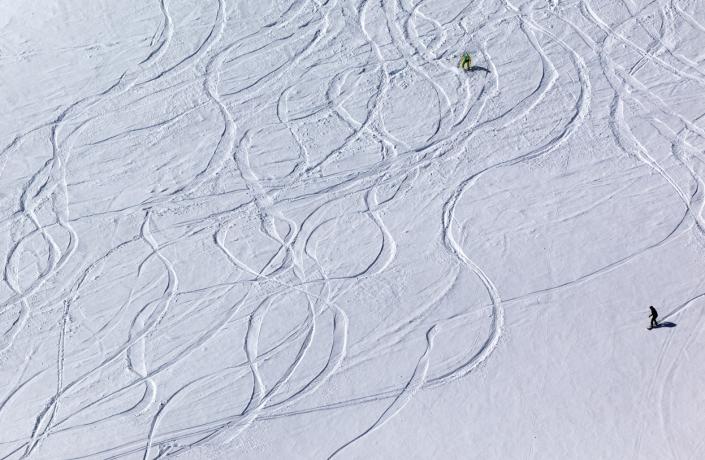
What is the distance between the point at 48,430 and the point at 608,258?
7070 mm

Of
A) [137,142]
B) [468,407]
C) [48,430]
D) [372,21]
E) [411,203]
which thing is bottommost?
[468,407]

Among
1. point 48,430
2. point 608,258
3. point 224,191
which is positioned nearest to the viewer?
point 48,430

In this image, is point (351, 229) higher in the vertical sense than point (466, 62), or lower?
lower

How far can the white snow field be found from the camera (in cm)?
1175

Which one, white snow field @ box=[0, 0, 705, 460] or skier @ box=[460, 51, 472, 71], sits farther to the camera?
skier @ box=[460, 51, 472, 71]

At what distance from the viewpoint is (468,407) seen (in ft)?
38.6

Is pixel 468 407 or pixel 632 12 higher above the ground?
pixel 632 12

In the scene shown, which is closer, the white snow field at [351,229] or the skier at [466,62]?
the white snow field at [351,229]

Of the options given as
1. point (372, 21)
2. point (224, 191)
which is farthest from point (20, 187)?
point (372, 21)

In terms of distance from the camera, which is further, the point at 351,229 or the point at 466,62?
the point at 466,62

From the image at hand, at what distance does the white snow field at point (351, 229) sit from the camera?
463 inches

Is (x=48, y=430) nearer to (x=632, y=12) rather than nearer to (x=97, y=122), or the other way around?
(x=97, y=122)

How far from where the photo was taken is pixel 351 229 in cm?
1349

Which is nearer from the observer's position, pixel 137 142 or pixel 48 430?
pixel 48 430
